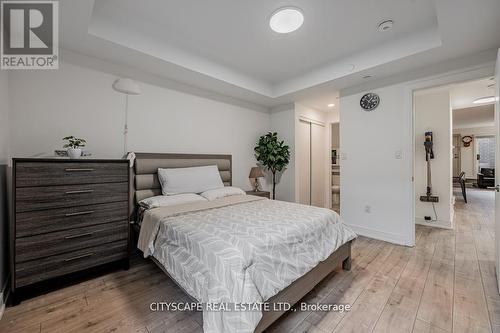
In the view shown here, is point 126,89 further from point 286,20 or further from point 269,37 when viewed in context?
point 286,20

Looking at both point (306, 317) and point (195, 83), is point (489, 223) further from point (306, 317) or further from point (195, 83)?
point (195, 83)

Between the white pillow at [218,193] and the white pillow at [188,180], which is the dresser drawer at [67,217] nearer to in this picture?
the white pillow at [188,180]

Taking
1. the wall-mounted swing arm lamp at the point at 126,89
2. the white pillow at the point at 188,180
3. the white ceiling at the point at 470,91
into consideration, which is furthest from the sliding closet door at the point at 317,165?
the wall-mounted swing arm lamp at the point at 126,89

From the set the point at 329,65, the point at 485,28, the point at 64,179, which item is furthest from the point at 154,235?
the point at 485,28

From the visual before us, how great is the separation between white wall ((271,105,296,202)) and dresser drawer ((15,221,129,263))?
2941 millimetres

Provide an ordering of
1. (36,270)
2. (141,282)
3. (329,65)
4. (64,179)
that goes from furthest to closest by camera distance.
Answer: (329,65) < (141,282) < (64,179) < (36,270)

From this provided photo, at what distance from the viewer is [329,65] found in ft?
10.2

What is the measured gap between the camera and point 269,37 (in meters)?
2.45

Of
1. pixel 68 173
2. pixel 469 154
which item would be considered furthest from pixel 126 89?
pixel 469 154

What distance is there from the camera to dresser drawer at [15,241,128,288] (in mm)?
1717

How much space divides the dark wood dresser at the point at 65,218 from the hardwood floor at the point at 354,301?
0.23 meters

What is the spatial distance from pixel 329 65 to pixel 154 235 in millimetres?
3152

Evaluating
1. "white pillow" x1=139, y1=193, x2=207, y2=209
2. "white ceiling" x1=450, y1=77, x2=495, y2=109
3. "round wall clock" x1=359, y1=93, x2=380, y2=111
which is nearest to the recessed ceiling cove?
"round wall clock" x1=359, y1=93, x2=380, y2=111

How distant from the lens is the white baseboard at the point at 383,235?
2.91 m
